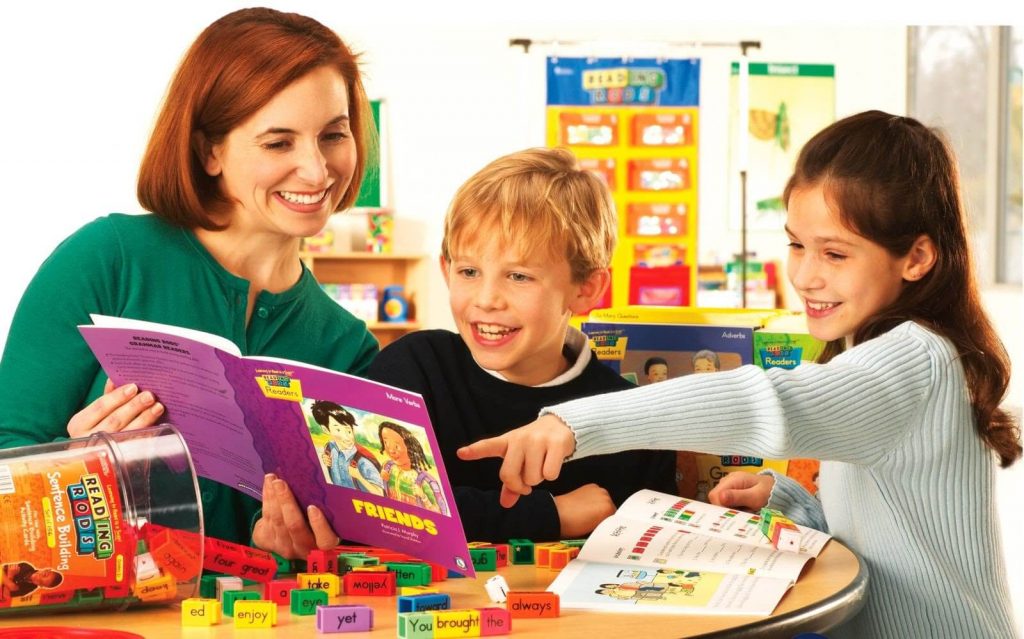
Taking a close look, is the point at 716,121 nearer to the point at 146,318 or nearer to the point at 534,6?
the point at 534,6

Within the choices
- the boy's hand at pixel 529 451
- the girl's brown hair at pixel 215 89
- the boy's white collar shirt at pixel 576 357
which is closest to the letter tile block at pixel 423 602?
the boy's hand at pixel 529 451

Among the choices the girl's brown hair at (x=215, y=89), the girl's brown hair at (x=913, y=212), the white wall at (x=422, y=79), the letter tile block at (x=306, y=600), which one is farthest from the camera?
the white wall at (x=422, y=79)

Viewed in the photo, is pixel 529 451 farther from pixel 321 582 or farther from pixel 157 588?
pixel 157 588

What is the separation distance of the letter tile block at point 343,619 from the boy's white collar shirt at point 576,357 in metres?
0.67

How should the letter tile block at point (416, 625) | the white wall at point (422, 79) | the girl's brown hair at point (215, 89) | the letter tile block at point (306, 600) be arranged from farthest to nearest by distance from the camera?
1. the white wall at point (422, 79)
2. the girl's brown hair at point (215, 89)
3. the letter tile block at point (306, 600)
4. the letter tile block at point (416, 625)

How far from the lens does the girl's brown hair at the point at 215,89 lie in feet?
5.35

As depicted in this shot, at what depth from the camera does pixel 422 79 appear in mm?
7453

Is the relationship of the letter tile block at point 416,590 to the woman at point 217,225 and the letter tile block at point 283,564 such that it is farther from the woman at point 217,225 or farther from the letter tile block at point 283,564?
the woman at point 217,225

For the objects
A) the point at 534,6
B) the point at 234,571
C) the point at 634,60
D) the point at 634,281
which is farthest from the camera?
the point at 534,6

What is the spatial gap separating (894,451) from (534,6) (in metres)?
6.41

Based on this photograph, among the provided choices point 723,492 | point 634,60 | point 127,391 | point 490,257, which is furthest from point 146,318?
point 634,60

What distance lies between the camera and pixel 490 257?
1600 millimetres

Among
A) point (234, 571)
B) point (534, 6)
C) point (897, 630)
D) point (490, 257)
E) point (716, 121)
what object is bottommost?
point (897, 630)

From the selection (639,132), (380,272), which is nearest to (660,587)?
(639,132)
